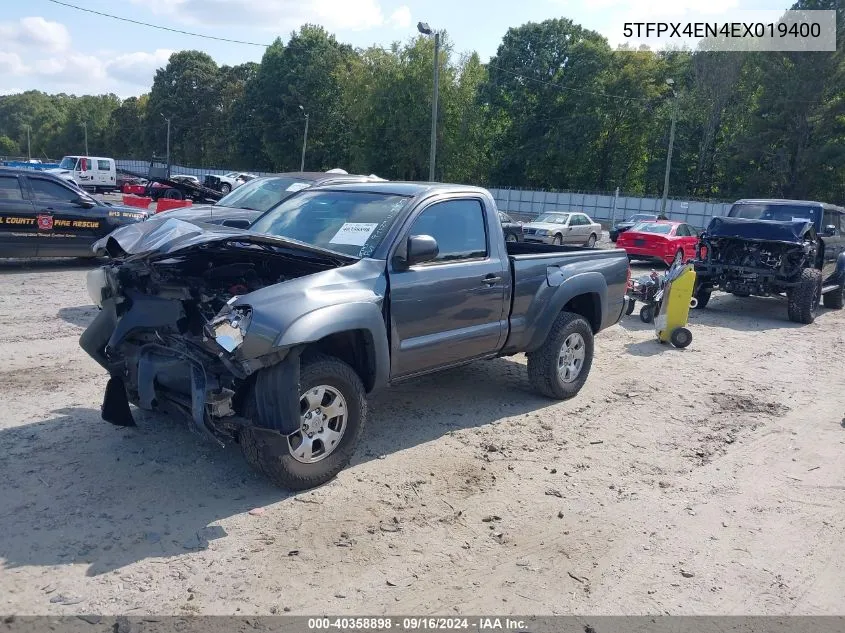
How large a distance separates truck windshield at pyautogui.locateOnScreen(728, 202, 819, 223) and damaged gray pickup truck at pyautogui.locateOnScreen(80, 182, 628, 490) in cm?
953

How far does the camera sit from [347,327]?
4.48 metres

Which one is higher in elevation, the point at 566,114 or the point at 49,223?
the point at 566,114

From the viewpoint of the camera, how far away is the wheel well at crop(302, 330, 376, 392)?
4742 millimetres

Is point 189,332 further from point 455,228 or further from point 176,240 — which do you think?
point 455,228

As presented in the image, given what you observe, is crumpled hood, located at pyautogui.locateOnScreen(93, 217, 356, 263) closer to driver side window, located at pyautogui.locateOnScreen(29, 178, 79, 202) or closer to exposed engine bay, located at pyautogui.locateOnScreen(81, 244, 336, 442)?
exposed engine bay, located at pyautogui.locateOnScreen(81, 244, 336, 442)

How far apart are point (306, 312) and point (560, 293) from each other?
2.99 meters

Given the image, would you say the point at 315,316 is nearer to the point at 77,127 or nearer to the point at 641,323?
the point at 641,323

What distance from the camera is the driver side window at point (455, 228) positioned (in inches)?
215

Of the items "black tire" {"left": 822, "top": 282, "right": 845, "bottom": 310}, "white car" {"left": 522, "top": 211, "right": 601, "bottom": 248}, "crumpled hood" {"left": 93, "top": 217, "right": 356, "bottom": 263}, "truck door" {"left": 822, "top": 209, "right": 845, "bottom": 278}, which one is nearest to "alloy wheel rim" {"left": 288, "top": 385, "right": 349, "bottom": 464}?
"crumpled hood" {"left": 93, "top": 217, "right": 356, "bottom": 263}

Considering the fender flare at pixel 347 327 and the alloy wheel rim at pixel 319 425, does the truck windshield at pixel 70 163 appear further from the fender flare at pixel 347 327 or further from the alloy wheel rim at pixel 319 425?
the alloy wheel rim at pixel 319 425

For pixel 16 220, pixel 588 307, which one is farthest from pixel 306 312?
pixel 16 220

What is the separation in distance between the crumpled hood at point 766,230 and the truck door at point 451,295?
8.18 meters

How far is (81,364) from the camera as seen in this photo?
6.91 m

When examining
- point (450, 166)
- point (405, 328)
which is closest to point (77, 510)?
point (405, 328)
